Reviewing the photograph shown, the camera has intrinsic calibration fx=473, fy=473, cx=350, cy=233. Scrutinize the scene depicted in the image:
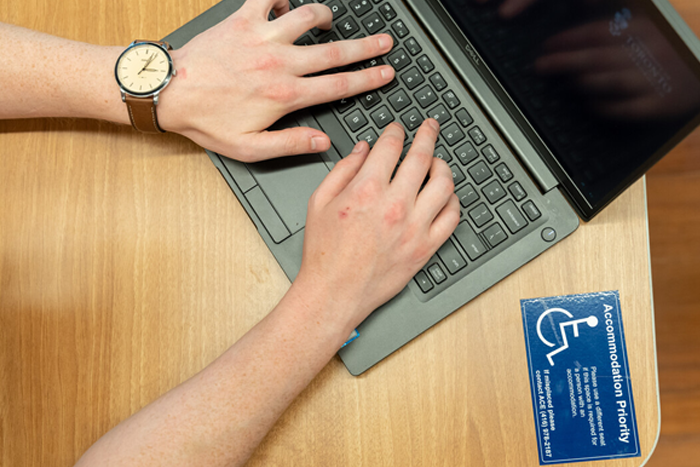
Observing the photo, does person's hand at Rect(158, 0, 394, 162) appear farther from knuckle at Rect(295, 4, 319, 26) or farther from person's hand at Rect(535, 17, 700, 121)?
person's hand at Rect(535, 17, 700, 121)

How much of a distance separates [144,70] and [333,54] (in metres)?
0.25

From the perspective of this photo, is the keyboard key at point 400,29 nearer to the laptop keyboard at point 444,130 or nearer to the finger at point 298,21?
the laptop keyboard at point 444,130

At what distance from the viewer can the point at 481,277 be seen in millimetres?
625

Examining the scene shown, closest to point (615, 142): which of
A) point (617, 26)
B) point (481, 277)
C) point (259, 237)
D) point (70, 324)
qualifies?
point (617, 26)

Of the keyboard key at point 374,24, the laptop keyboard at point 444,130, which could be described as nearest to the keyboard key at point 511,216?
the laptop keyboard at point 444,130

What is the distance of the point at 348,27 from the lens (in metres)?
0.69

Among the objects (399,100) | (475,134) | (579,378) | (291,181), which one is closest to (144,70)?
(291,181)

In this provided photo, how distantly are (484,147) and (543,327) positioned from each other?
0.84 ft

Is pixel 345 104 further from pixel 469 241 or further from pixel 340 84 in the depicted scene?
pixel 469 241

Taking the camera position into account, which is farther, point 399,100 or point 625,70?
point 399,100

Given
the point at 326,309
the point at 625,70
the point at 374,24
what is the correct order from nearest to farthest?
the point at 625,70 < the point at 326,309 < the point at 374,24

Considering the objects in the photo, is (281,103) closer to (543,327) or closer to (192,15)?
(192,15)

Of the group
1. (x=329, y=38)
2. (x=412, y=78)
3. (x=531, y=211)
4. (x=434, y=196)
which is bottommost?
(x=531, y=211)

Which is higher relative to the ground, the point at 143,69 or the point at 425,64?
the point at 143,69
